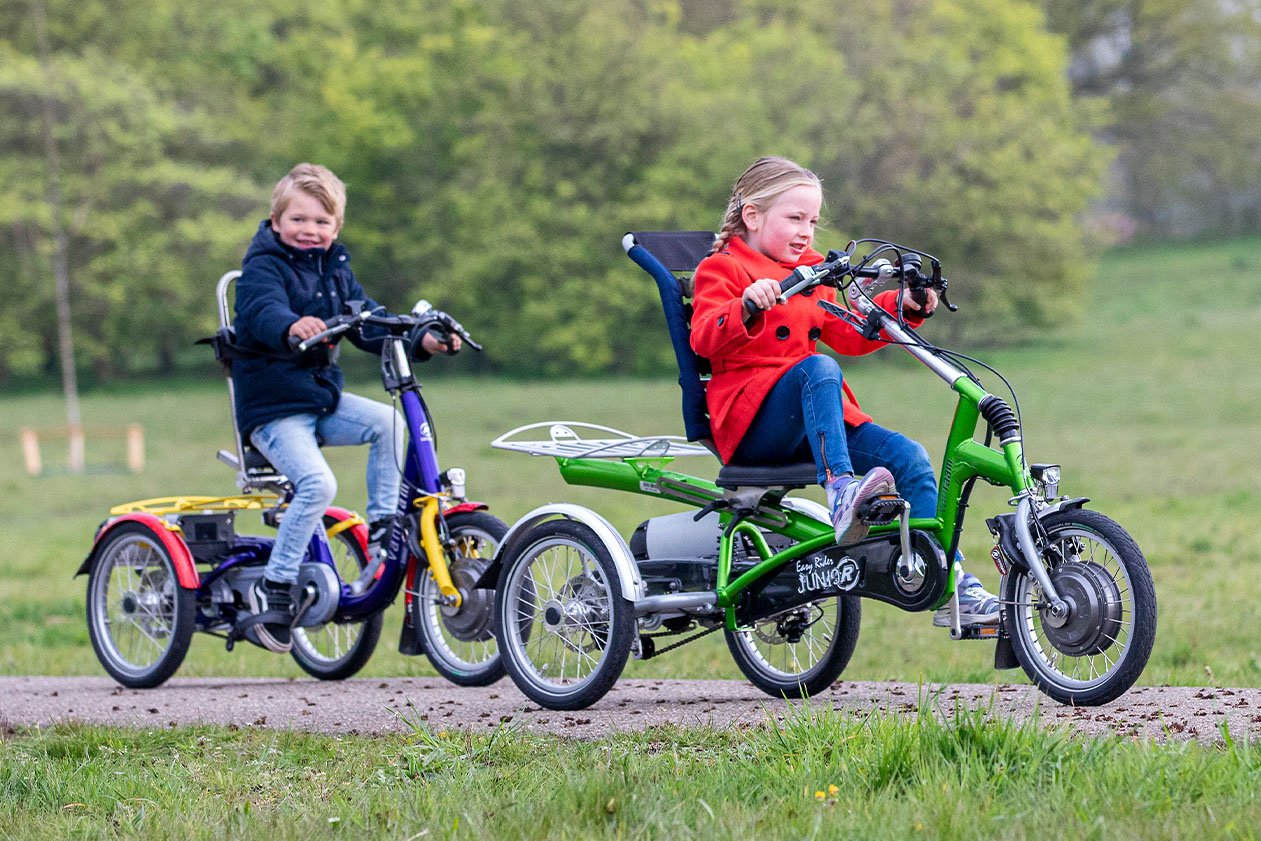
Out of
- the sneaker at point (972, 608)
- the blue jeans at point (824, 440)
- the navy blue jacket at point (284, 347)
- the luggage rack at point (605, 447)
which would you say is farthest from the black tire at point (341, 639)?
the sneaker at point (972, 608)

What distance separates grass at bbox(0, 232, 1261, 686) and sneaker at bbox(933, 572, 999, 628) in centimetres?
28

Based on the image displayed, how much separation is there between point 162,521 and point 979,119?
48749 millimetres

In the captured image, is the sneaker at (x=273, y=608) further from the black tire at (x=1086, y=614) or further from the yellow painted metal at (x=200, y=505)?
the black tire at (x=1086, y=614)

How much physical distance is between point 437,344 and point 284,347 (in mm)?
641

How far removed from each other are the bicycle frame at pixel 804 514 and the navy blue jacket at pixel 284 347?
4.67 feet

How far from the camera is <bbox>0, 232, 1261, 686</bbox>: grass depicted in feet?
32.1

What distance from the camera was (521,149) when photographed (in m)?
50.7

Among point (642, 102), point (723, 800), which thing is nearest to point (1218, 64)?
point (642, 102)

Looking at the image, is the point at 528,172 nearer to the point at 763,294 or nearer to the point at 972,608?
the point at 763,294

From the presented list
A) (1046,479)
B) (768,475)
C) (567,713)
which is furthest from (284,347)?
(1046,479)

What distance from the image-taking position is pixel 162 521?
750 cm

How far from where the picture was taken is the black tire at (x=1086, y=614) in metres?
4.76

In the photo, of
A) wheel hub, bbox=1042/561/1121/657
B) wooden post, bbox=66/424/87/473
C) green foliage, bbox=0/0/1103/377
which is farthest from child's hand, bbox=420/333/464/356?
green foliage, bbox=0/0/1103/377

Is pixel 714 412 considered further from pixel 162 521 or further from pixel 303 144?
pixel 303 144
